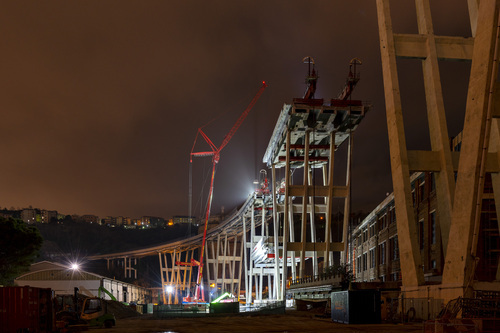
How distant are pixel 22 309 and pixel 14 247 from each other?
122 feet

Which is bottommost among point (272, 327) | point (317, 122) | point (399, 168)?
point (272, 327)

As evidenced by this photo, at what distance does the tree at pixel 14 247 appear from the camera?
2064 inches

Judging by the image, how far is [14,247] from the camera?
5312cm

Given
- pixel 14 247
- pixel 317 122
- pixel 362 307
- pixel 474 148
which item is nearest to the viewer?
pixel 474 148

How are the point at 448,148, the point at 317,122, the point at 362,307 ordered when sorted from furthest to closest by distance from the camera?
the point at 317,122, the point at 362,307, the point at 448,148

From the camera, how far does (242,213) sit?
107 m

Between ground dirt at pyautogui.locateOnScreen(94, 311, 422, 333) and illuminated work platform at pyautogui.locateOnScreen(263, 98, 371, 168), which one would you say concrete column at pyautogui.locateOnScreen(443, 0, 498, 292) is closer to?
ground dirt at pyautogui.locateOnScreen(94, 311, 422, 333)

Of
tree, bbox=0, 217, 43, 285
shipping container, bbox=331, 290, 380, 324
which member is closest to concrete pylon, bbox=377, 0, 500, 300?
shipping container, bbox=331, 290, 380, 324

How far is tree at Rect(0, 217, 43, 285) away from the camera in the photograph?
172 ft

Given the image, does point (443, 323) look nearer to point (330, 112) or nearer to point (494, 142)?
point (494, 142)

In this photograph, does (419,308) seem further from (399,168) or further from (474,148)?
(474,148)

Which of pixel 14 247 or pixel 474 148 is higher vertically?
pixel 474 148

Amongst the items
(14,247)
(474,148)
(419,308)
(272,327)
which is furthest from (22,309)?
(14,247)

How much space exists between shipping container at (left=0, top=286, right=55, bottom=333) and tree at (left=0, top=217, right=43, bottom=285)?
34036mm
